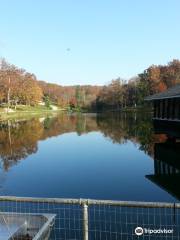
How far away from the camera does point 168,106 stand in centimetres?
3059

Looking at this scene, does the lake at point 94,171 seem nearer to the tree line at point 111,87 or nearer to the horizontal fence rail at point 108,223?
the horizontal fence rail at point 108,223

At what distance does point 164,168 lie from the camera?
64.3ft

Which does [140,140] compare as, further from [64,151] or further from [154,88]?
[154,88]

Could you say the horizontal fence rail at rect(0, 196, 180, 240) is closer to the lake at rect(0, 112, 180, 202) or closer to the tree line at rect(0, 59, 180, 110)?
the lake at rect(0, 112, 180, 202)

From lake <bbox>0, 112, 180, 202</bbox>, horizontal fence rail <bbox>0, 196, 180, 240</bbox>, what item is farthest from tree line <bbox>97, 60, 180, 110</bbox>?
horizontal fence rail <bbox>0, 196, 180, 240</bbox>

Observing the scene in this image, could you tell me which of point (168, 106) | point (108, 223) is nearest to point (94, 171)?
point (108, 223)

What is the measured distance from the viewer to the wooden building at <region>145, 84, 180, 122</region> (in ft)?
93.1

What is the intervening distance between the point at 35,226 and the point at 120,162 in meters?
15.1

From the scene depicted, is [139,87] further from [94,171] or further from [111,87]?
[94,171]

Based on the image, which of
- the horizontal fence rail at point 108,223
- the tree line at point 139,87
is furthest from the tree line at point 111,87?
the horizontal fence rail at point 108,223

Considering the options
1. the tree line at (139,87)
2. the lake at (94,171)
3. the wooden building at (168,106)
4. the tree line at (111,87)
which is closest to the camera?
the lake at (94,171)

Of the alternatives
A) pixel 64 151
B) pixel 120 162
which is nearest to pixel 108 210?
A: pixel 120 162

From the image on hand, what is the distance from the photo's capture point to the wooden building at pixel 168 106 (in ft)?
93.1

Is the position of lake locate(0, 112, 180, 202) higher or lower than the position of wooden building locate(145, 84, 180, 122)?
lower
